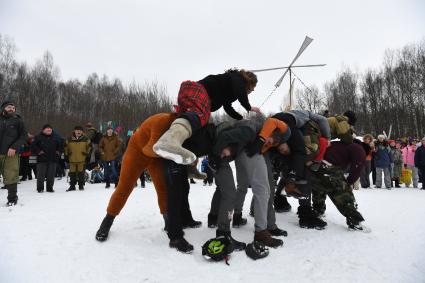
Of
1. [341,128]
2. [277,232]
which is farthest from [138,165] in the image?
[341,128]

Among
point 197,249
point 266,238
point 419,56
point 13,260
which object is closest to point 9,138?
point 13,260

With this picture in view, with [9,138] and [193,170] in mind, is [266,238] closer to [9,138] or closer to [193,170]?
[193,170]

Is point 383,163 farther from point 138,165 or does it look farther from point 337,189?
point 138,165

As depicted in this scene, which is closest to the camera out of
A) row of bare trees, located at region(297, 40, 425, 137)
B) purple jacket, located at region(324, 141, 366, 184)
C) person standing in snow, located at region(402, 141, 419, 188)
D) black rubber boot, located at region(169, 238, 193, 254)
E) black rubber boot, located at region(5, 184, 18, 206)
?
black rubber boot, located at region(169, 238, 193, 254)

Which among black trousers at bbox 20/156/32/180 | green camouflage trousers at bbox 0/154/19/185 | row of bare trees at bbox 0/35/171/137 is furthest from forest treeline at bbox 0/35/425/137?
green camouflage trousers at bbox 0/154/19/185

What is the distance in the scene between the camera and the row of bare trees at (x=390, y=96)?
1288 inches

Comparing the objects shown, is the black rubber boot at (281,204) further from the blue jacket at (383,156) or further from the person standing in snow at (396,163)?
the person standing in snow at (396,163)

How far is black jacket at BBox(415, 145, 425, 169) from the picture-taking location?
11047 millimetres

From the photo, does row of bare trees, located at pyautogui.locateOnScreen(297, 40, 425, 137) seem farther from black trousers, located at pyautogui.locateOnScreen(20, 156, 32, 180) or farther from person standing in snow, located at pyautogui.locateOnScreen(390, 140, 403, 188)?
black trousers, located at pyautogui.locateOnScreen(20, 156, 32, 180)

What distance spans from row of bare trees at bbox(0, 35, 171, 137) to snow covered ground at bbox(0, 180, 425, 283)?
839 inches

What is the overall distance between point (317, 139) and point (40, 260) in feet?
11.0

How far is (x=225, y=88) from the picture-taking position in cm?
380

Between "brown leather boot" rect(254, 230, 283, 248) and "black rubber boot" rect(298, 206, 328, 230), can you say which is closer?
"brown leather boot" rect(254, 230, 283, 248)

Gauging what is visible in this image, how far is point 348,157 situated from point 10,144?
19.5ft
